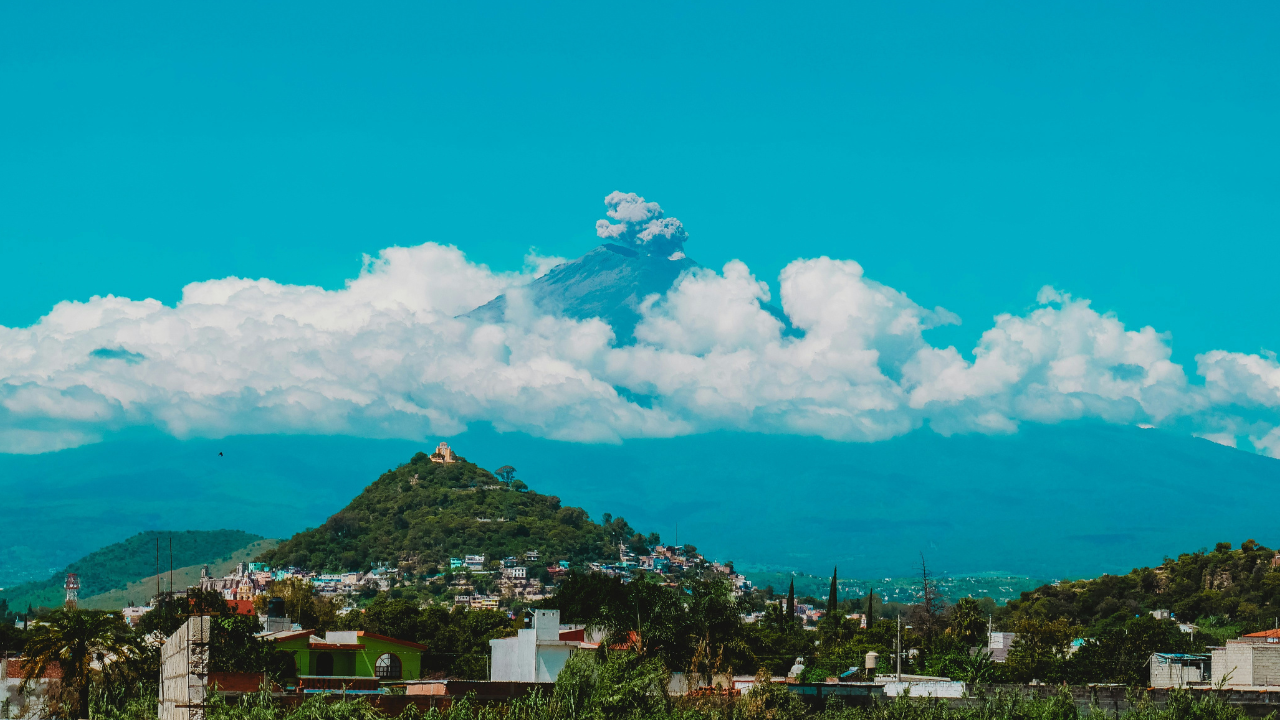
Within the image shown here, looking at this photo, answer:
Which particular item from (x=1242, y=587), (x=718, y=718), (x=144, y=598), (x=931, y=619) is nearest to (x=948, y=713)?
(x=718, y=718)

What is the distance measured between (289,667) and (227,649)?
2908mm

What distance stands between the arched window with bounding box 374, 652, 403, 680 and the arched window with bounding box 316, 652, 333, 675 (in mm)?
1699

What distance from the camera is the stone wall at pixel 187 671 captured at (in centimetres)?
1491

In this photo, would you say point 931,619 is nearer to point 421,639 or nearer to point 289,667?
point 421,639

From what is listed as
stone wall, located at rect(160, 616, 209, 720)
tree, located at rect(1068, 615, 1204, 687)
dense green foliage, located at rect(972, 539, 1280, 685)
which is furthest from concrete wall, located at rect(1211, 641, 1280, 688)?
stone wall, located at rect(160, 616, 209, 720)

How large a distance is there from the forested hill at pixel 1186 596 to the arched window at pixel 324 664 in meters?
55.2

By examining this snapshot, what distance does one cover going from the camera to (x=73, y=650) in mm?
32969

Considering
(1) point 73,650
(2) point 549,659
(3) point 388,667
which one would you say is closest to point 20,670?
(1) point 73,650


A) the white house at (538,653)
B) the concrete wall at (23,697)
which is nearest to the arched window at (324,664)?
the white house at (538,653)

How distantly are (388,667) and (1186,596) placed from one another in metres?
74.1

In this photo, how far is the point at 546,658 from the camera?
43.0 meters

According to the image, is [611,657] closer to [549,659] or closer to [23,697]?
[23,697]

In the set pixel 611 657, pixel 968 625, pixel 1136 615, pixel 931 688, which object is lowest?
pixel 1136 615

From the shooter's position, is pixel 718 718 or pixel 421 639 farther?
pixel 421 639
